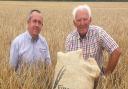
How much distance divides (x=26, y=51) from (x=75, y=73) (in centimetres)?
101

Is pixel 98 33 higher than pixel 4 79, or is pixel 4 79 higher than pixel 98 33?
pixel 98 33

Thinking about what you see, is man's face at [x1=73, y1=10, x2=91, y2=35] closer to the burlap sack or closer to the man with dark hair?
the man with dark hair

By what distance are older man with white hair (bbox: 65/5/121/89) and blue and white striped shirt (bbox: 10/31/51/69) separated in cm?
36

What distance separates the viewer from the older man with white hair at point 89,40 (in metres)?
4.45

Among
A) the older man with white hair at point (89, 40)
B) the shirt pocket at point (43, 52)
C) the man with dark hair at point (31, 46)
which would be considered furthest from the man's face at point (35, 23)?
the older man with white hair at point (89, 40)

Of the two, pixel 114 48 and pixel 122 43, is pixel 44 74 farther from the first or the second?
pixel 122 43

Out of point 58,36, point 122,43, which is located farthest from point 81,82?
point 58,36

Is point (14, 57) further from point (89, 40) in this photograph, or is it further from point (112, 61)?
point (112, 61)

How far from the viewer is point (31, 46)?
15.5 feet

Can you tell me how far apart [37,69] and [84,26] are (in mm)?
737

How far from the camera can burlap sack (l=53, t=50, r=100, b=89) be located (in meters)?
3.82

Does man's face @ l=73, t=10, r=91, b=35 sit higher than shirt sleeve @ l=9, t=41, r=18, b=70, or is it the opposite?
man's face @ l=73, t=10, r=91, b=35

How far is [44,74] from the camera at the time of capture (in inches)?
176

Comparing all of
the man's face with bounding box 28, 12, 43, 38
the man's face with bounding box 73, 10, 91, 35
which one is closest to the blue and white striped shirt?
the man's face with bounding box 28, 12, 43, 38
